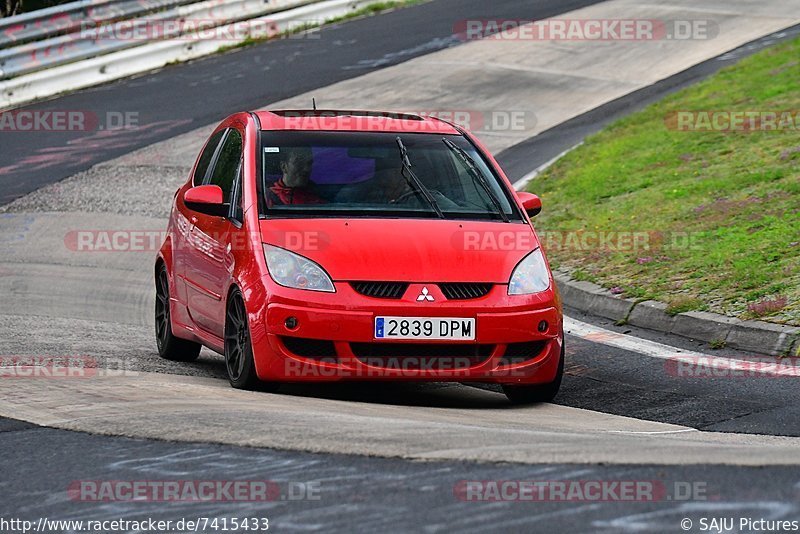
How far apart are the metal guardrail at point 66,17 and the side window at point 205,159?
1315 centimetres

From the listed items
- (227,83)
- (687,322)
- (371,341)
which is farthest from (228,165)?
(227,83)

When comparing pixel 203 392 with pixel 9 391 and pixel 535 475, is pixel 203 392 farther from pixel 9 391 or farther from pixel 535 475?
pixel 535 475

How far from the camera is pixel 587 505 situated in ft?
15.9

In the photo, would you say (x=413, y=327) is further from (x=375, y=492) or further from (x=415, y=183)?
(x=375, y=492)

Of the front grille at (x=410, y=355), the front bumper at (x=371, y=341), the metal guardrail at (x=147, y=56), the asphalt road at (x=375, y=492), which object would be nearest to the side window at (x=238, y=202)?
the front bumper at (x=371, y=341)

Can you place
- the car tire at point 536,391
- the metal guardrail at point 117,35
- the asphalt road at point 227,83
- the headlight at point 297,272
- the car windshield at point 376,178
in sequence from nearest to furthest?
1. the headlight at point 297,272
2. the car tire at point 536,391
3. the car windshield at point 376,178
4. the asphalt road at point 227,83
5. the metal guardrail at point 117,35

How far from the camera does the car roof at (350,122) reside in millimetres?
8914

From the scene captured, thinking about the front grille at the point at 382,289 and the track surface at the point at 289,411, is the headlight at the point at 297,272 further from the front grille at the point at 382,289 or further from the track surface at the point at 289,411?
the track surface at the point at 289,411

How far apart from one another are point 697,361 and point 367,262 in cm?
248

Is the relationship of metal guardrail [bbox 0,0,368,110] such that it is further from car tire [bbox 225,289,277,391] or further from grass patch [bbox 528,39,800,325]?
car tire [bbox 225,289,277,391]

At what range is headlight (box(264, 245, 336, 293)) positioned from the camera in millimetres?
7531

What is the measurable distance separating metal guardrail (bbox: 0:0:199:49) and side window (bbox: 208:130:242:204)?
1373cm

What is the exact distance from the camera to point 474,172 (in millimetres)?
8773

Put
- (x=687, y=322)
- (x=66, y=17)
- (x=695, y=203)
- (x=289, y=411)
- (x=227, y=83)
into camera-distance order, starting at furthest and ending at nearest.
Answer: (x=66, y=17) → (x=227, y=83) → (x=695, y=203) → (x=687, y=322) → (x=289, y=411)
